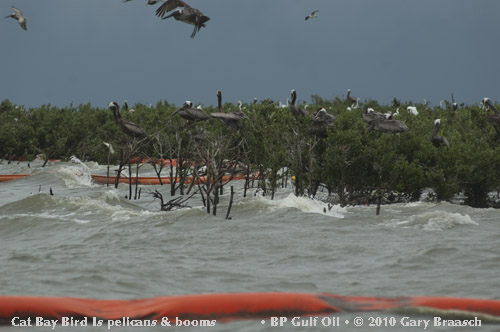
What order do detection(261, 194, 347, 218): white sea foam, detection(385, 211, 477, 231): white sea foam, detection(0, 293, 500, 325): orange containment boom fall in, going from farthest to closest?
detection(261, 194, 347, 218): white sea foam → detection(385, 211, 477, 231): white sea foam → detection(0, 293, 500, 325): orange containment boom

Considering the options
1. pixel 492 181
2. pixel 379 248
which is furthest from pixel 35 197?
pixel 492 181

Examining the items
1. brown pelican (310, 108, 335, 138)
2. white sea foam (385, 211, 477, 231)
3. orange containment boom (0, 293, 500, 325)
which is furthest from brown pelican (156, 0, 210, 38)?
orange containment boom (0, 293, 500, 325)

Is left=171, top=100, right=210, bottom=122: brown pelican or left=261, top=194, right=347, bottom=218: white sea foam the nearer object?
left=261, top=194, right=347, bottom=218: white sea foam

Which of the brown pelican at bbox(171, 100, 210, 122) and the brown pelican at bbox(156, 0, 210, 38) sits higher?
the brown pelican at bbox(156, 0, 210, 38)

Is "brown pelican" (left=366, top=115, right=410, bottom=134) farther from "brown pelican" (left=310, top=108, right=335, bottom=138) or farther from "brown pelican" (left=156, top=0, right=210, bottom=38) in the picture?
"brown pelican" (left=156, top=0, right=210, bottom=38)

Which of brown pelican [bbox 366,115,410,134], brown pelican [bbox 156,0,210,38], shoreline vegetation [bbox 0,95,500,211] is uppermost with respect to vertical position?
brown pelican [bbox 156,0,210,38]

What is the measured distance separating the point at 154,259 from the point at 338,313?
12.1 ft

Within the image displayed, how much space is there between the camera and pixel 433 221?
11.6 meters

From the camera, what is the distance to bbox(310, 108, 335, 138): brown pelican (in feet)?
47.5

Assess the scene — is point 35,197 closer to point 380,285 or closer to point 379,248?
point 379,248

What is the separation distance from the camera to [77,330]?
5.31 m

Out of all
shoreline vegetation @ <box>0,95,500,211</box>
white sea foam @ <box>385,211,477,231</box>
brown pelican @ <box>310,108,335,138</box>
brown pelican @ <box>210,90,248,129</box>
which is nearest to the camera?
white sea foam @ <box>385,211,477,231</box>

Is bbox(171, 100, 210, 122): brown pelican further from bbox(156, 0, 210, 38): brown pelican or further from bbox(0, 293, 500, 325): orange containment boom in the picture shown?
bbox(0, 293, 500, 325): orange containment boom

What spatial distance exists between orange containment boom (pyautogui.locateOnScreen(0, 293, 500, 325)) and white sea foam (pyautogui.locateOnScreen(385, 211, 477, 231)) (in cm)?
583
